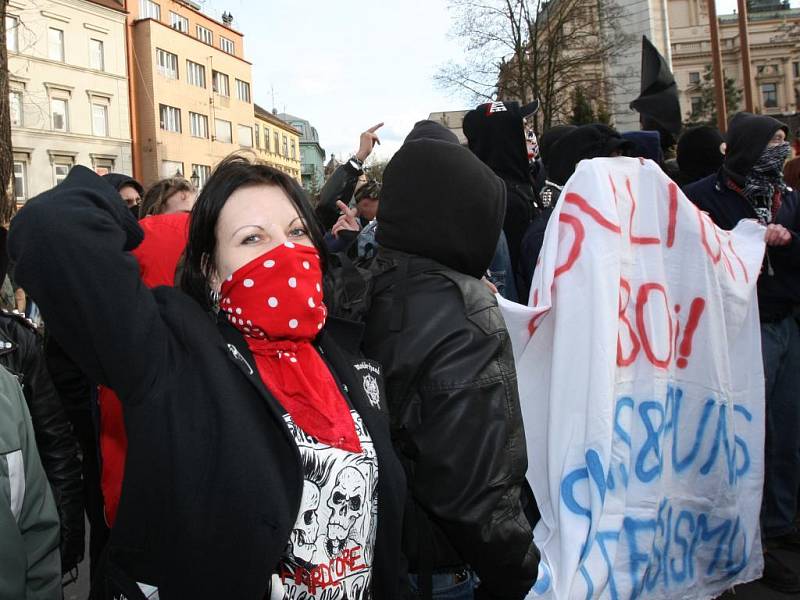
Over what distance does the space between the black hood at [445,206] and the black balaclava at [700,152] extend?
10.5 ft

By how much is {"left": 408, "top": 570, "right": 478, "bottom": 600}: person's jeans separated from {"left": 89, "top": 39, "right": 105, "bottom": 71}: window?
135ft

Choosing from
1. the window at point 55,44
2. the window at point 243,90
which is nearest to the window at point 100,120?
the window at point 55,44

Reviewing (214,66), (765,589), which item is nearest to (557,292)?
(765,589)

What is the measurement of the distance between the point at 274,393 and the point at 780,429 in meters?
3.21

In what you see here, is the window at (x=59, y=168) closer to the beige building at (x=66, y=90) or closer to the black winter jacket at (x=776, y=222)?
the beige building at (x=66, y=90)

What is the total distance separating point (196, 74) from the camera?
45969 millimetres

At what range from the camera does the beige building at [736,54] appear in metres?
80.9

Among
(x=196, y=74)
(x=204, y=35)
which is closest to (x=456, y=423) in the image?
(x=196, y=74)

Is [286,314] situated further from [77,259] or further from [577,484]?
[577,484]

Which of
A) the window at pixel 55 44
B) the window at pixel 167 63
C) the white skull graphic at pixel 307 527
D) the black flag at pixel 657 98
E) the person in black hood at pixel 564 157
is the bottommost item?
the white skull graphic at pixel 307 527

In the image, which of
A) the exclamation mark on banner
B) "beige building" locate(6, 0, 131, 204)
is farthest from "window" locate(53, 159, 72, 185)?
the exclamation mark on banner

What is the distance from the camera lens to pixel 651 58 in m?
5.21

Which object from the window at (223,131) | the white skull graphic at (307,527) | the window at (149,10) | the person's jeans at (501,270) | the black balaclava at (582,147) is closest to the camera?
the white skull graphic at (307,527)

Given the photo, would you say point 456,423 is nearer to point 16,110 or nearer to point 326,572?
point 326,572
